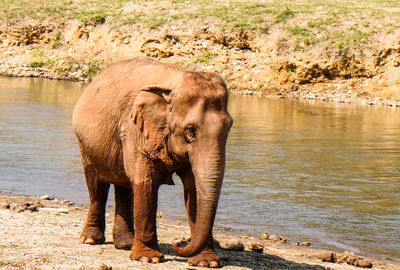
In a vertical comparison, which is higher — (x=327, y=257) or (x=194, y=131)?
(x=194, y=131)

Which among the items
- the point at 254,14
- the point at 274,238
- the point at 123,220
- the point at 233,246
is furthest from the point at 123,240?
the point at 254,14

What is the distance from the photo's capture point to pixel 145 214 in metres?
7.16

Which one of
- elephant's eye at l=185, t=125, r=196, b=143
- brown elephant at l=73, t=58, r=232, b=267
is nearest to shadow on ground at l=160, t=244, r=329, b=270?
brown elephant at l=73, t=58, r=232, b=267

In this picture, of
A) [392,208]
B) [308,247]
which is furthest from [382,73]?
[308,247]

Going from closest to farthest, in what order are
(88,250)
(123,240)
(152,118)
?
(152,118) → (88,250) → (123,240)

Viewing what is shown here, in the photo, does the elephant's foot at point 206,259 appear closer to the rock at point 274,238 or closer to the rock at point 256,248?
the rock at point 256,248

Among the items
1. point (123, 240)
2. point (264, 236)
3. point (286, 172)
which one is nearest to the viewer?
point (123, 240)

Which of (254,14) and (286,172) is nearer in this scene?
(286,172)

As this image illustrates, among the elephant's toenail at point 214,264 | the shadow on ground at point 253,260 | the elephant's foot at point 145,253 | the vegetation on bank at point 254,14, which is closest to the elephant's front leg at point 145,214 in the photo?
the elephant's foot at point 145,253

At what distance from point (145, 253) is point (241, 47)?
107 feet

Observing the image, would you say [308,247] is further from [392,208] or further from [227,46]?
[227,46]

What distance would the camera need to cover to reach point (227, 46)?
39.5 meters

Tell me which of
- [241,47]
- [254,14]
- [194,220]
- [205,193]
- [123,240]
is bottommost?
[241,47]

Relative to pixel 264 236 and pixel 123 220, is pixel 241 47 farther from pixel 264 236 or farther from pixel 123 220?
pixel 123 220
